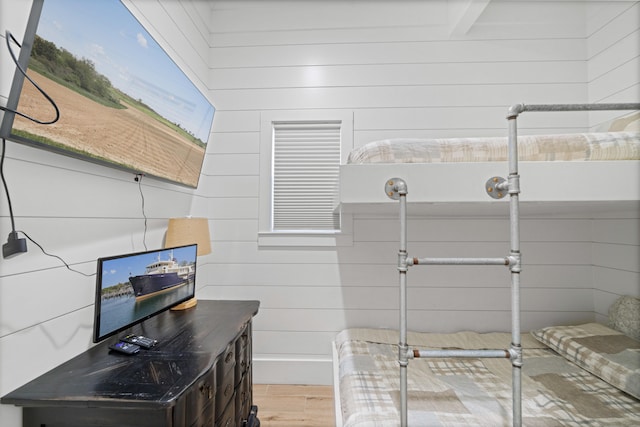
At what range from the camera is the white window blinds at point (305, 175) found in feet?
7.84

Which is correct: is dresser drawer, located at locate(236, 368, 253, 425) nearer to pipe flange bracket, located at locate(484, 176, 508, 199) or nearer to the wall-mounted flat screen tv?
the wall-mounted flat screen tv

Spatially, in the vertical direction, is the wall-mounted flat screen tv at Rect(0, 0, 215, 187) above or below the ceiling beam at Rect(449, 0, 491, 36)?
below

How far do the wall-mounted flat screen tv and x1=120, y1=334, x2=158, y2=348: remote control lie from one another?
0.72 m

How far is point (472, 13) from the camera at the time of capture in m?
2.10

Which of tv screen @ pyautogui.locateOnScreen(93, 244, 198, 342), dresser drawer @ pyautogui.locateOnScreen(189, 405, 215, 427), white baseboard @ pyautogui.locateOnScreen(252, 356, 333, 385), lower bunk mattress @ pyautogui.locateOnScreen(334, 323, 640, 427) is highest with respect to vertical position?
tv screen @ pyautogui.locateOnScreen(93, 244, 198, 342)

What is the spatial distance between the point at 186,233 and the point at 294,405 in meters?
1.40

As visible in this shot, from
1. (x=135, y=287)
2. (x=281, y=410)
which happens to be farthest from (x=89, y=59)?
(x=281, y=410)

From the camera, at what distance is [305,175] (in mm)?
2410

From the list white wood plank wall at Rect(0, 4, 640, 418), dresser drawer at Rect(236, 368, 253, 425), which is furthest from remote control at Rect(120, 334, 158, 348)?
white wood plank wall at Rect(0, 4, 640, 418)

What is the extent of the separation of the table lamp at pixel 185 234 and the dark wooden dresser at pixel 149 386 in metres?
0.38

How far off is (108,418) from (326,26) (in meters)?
2.72

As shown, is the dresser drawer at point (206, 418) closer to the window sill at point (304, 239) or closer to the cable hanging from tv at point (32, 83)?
the cable hanging from tv at point (32, 83)

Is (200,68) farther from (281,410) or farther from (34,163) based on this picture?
(281,410)

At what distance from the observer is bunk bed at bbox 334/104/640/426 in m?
1.10
